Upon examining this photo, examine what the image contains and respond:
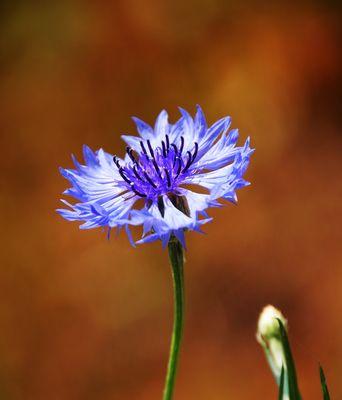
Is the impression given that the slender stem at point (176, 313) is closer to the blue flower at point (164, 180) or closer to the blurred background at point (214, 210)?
the blue flower at point (164, 180)

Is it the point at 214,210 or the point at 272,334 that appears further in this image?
the point at 214,210

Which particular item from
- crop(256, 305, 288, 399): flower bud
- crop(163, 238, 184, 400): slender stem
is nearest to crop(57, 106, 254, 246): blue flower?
crop(163, 238, 184, 400): slender stem

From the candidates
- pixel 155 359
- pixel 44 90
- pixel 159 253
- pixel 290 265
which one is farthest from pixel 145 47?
pixel 155 359

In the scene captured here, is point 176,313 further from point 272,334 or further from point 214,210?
point 214,210

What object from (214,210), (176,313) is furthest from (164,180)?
(214,210)

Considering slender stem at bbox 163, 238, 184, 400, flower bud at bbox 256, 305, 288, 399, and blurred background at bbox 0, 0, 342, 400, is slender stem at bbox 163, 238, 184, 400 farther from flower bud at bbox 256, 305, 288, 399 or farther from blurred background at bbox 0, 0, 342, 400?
blurred background at bbox 0, 0, 342, 400

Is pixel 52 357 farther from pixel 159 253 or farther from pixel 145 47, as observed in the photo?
pixel 145 47
